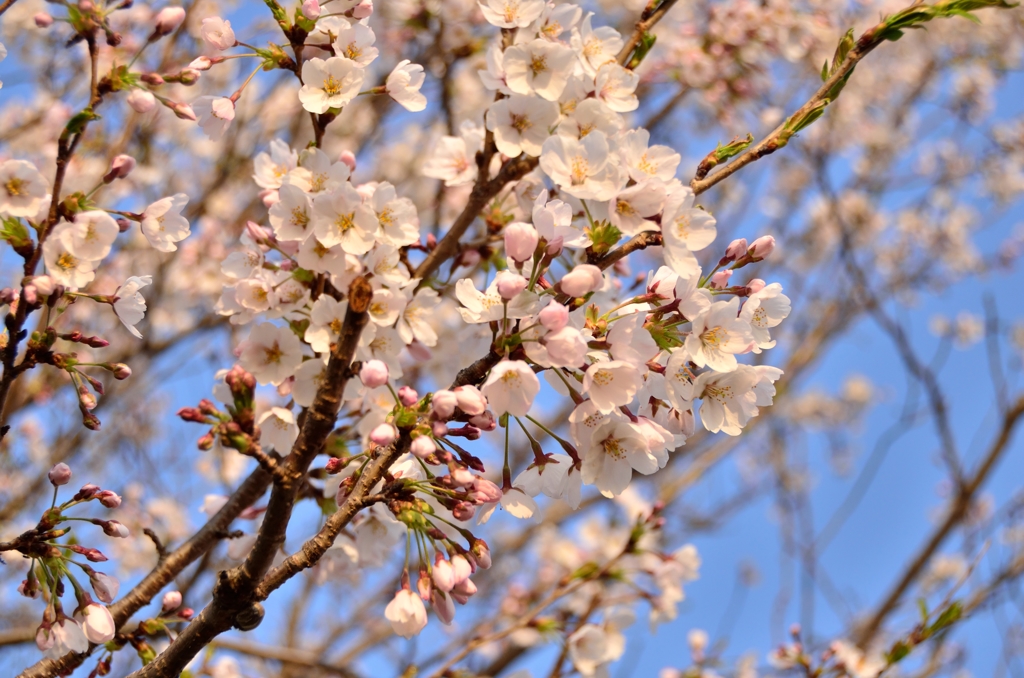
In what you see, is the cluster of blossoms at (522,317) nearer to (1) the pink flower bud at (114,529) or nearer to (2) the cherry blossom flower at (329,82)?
(2) the cherry blossom flower at (329,82)

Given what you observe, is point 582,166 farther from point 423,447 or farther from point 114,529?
point 114,529

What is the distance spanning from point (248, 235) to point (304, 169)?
219 millimetres

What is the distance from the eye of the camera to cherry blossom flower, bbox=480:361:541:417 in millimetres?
1333

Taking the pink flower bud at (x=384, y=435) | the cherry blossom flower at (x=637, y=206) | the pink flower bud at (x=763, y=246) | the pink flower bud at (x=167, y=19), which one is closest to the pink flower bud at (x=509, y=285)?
the cherry blossom flower at (x=637, y=206)

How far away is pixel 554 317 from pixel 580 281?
9 centimetres

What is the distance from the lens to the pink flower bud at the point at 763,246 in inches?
60.9

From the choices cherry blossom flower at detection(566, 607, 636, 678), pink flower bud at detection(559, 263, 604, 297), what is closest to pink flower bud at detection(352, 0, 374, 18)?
pink flower bud at detection(559, 263, 604, 297)

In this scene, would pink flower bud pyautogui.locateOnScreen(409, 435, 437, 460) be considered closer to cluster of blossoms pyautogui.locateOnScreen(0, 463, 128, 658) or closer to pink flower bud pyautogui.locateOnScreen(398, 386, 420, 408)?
pink flower bud pyautogui.locateOnScreen(398, 386, 420, 408)

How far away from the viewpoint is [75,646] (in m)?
1.53

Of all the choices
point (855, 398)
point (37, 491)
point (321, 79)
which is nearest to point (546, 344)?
point (321, 79)

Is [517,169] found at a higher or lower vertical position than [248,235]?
higher

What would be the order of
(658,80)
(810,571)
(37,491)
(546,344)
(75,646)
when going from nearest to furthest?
(546,344), (75,646), (658,80), (37,491), (810,571)

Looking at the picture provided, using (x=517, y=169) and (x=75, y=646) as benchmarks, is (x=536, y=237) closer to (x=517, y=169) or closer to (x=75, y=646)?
(x=517, y=169)

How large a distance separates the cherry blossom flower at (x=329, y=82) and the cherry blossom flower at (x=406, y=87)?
0.42 ft
